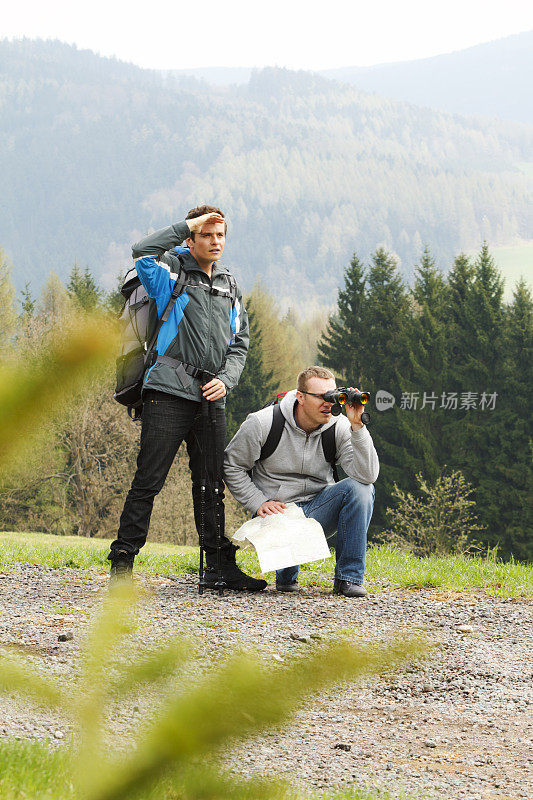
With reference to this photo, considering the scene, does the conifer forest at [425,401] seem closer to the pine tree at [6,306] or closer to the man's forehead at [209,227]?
the man's forehead at [209,227]

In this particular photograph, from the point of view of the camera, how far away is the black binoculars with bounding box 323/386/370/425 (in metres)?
5.07

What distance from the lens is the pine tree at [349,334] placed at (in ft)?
160

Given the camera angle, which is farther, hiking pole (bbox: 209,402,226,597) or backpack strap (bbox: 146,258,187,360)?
hiking pole (bbox: 209,402,226,597)

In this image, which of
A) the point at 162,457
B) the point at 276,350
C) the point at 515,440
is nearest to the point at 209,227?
the point at 162,457

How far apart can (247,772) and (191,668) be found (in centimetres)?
17

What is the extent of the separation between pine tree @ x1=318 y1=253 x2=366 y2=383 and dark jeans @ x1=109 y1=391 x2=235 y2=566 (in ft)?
141

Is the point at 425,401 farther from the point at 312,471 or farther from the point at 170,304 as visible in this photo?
the point at 170,304

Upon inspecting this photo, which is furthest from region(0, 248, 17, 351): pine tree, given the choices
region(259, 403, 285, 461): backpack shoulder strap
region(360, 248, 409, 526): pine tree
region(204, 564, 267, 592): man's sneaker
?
region(360, 248, 409, 526): pine tree

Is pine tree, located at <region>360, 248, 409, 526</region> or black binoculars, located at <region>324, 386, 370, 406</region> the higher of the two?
pine tree, located at <region>360, 248, 409, 526</region>

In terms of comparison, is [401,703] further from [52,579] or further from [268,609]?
[52,579]

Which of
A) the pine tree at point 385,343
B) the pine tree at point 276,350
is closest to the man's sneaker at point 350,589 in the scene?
the pine tree at point 385,343

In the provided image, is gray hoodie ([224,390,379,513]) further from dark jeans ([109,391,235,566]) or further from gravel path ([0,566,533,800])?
gravel path ([0,566,533,800])

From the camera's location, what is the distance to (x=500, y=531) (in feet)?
132

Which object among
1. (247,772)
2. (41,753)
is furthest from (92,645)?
(41,753)
